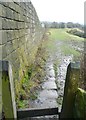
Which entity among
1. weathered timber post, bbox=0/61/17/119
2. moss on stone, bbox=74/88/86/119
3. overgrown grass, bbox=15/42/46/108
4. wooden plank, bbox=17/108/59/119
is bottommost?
overgrown grass, bbox=15/42/46/108

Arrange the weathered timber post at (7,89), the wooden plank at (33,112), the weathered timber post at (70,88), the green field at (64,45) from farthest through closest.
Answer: the green field at (64,45) → the wooden plank at (33,112) → the weathered timber post at (70,88) → the weathered timber post at (7,89)

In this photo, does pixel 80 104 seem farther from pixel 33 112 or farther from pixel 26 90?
pixel 26 90

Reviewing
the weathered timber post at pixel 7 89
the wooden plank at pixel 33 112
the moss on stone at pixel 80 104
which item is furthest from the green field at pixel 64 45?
the weathered timber post at pixel 7 89

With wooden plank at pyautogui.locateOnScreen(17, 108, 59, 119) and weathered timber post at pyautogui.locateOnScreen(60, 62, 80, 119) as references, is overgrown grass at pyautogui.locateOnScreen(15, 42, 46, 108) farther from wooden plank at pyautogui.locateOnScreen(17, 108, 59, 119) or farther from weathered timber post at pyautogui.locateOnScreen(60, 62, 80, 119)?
weathered timber post at pyautogui.locateOnScreen(60, 62, 80, 119)

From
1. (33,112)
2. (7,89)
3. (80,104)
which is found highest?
(7,89)

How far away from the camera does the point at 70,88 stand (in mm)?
2857

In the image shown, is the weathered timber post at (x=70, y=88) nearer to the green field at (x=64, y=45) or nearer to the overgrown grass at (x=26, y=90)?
the overgrown grass at (x=26, y=90)

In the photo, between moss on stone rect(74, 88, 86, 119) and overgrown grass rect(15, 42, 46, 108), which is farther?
overgrown grass rect(15, 42, 46, 108)

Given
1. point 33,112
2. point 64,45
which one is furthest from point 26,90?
point 64,45

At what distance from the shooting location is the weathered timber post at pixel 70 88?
274cm

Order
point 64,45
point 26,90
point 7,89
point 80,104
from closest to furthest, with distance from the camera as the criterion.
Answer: point 7,89 < point 80,104 < point 26,90 < point 64,45

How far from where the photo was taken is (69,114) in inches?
121

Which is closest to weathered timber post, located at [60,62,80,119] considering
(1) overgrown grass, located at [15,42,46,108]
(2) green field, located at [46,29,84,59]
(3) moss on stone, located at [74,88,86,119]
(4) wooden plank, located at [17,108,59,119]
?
(3) moss on stone, located at [74,88,86,119]

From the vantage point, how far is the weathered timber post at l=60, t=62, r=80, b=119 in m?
2.74
